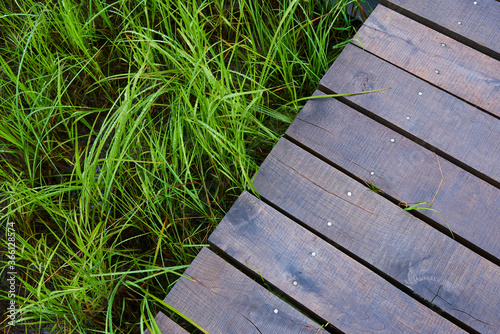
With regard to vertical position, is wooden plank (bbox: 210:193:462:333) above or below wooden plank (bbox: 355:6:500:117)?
below

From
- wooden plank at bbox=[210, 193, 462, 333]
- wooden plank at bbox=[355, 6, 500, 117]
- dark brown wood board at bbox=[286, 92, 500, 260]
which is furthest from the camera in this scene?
wooden plank at bbox=[355, 6, 500, 117]

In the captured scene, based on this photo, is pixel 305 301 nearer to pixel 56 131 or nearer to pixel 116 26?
pixel 56 131

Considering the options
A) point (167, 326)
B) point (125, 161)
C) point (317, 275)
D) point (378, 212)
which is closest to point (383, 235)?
point (378, 212)

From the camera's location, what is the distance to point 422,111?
151 cm

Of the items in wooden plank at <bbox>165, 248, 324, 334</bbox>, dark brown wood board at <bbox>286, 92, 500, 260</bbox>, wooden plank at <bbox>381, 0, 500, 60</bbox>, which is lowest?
wooden plank at <bbox>165, 248, 324, 334</bbox>

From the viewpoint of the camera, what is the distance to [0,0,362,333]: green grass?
141 cm

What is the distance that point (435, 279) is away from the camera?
1270mm

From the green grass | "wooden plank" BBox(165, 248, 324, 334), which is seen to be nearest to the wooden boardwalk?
"wooden plank" BBox(165, 248, 324, 334)

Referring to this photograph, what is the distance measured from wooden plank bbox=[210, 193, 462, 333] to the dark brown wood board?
0.94ft

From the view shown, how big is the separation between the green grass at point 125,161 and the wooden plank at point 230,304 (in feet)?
0.27

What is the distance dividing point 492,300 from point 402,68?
0.89 meters

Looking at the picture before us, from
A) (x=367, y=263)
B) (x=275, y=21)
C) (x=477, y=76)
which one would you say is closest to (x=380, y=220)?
(x=367, y=263)

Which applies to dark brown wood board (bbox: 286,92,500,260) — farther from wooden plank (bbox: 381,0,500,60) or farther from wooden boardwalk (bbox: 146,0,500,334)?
wooden plank (bbox: 381,0,500,60)

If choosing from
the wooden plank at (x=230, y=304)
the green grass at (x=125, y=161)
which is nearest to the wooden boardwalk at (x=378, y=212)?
the wooden plank at (x=230, y=304)
